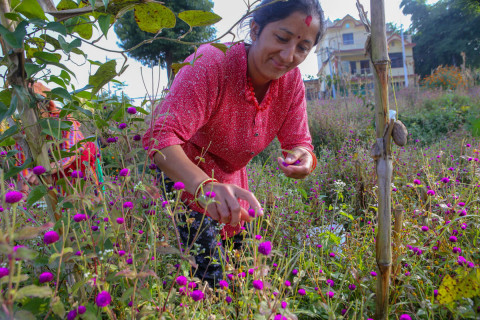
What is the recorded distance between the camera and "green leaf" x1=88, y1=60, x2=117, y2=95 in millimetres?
846

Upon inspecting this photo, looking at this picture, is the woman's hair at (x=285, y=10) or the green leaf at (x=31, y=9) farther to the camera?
the woman's hair at (x=285, y=10)

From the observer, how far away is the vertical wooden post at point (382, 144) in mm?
950

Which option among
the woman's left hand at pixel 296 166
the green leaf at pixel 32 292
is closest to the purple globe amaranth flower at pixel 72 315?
the green leaf at pixel 32 292

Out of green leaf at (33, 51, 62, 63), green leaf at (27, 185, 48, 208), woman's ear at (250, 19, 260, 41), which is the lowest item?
green leaf at (27, 185, 48, 208)

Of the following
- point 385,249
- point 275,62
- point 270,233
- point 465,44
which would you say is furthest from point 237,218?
point 465,44

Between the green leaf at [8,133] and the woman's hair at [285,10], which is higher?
the woman's hair at [285,10]

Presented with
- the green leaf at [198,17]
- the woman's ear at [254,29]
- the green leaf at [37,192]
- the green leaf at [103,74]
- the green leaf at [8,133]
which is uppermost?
the woman's ear at [254,29]

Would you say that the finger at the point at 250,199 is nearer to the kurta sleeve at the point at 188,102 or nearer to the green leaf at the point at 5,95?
the kurta sleeve at the point at 188,102

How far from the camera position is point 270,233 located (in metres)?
2.04

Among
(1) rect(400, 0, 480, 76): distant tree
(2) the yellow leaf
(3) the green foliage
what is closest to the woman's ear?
(2) the yellow leaf

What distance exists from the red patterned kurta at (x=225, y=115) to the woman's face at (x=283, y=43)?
0.38 feet

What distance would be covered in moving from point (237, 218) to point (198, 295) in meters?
0.21

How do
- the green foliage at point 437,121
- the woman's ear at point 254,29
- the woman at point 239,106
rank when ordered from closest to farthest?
1. the woman at point 239,106
2. the woman's ear at point 254,29
3. the green foliage at point 437,121

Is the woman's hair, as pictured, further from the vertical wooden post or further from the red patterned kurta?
the vertical wooden post
